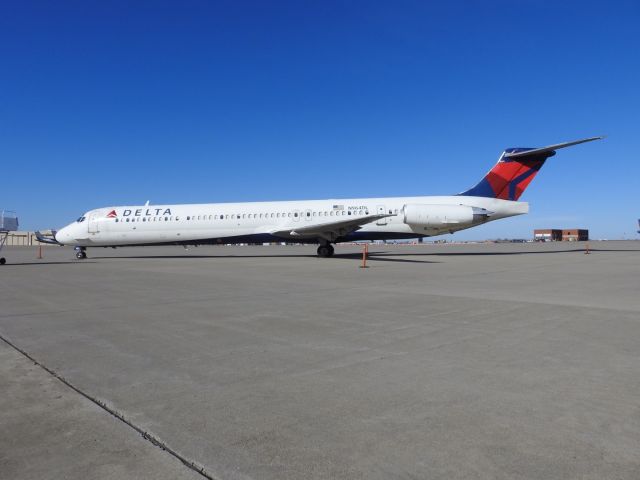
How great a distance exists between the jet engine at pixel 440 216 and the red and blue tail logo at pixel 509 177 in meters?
1.97

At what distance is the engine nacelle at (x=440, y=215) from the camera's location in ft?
78.2

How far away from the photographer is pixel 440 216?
23.8 m

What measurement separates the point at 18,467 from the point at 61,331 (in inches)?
144

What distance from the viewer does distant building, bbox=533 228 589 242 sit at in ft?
347

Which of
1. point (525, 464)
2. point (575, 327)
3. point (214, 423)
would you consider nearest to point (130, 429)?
point (214, 423)

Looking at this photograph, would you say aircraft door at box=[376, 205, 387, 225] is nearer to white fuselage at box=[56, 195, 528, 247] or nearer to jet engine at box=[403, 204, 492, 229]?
white fuselage at box=[56, 195, 528, 247]

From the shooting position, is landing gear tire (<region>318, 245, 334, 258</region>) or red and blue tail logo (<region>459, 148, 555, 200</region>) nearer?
red and blue tail logo (<region>459, 148, 555, 200</region>)

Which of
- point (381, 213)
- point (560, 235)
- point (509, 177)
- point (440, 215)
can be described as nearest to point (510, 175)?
point (509, 177)

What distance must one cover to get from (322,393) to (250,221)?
21894mm

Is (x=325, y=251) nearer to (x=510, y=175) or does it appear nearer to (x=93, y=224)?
(x=510, y=175)

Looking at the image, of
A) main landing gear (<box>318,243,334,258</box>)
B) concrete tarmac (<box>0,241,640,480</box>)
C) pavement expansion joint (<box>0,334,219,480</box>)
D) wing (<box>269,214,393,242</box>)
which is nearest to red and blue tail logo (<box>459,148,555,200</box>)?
wing (<box>269,214,393,242</box>)

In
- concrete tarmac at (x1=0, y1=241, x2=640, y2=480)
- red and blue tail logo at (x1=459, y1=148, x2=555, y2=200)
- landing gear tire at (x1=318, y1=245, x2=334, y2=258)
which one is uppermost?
red and blue tail logo at (x1=459, y1=148, x2=555, y2=200)

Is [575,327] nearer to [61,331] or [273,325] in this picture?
[273,325]

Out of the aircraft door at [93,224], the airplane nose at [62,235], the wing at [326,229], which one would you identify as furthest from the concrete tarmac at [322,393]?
the airplane nose at [62,235]
